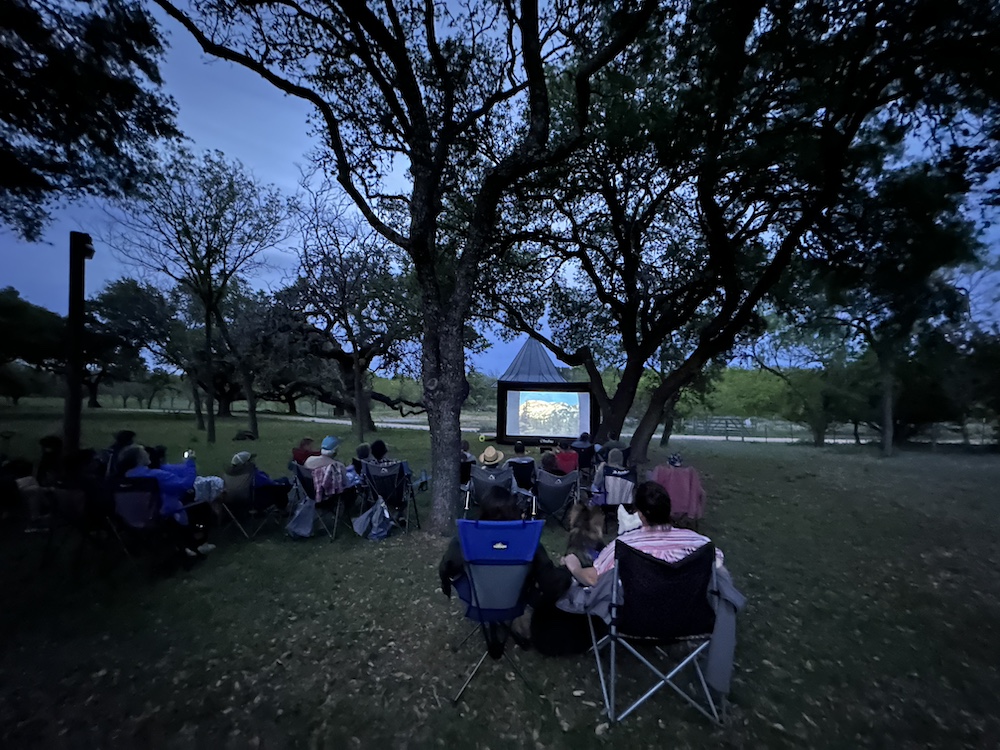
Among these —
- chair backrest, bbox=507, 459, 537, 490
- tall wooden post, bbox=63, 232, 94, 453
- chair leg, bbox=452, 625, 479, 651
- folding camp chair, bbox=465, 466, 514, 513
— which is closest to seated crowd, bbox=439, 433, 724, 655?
chair leg, bbox=452, 625, 479, 651

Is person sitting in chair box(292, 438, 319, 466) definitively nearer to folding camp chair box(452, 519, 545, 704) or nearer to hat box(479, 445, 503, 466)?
hat box(479, 445, 503, 466)

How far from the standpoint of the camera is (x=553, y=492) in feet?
20.6

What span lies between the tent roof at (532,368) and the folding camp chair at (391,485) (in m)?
11.0

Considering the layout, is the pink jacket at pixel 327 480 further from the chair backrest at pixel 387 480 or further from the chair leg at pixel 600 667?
the chair leg at pixel 600 667

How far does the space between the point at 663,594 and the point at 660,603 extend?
51mm

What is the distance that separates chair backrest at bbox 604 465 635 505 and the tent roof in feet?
35.7

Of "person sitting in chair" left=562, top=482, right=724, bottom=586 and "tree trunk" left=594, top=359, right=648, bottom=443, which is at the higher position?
"tree trunk" left=594, top=359, right=648, bottom=443

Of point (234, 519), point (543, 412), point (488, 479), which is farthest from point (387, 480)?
point (543, 412)

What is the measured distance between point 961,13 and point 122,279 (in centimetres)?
982

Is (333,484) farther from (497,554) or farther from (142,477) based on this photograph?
(497,554)

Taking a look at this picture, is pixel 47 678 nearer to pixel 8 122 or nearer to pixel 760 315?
pixel 8 122

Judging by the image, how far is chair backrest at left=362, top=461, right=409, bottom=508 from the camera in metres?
5.75

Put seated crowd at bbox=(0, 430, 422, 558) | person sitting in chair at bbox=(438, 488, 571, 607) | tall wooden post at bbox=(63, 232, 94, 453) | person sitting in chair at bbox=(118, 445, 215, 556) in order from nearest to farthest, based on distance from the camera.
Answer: person sitting in chair at bbox=(438, 488, 571, 607)
seated crowd at bbox=(0, 430, 422, 558)
person sitting in chair at bbox=(118, 445, 215, 556)
tall wooden post at bbox=(63, 232, 94, 453)

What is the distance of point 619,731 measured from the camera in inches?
98.4
